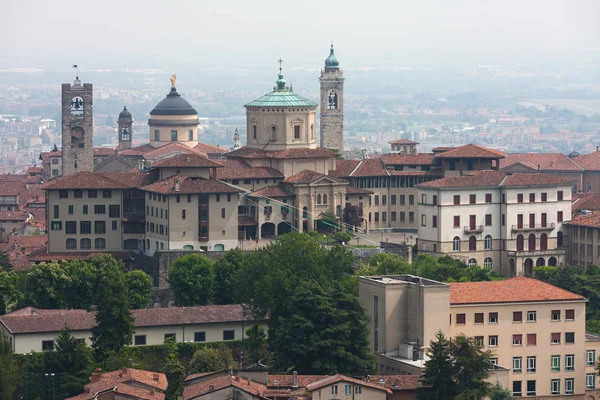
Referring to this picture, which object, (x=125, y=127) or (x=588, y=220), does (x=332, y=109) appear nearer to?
(x=125, y=127)

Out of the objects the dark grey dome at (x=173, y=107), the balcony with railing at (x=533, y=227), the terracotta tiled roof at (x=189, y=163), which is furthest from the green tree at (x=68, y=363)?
the dark grey dome at (x=173, y=107)

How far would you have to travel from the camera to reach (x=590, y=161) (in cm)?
13538

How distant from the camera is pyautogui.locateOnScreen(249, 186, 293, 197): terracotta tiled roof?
104 meters

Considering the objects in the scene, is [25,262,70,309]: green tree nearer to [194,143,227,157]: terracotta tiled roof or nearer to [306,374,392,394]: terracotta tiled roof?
[306,374,392,394]: terracotta tiled roof

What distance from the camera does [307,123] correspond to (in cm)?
11275

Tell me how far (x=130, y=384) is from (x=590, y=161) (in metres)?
73.9

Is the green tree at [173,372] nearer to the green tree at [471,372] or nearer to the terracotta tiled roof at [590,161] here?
the green tree at [471,372]

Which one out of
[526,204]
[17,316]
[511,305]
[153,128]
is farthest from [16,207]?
[511,305]

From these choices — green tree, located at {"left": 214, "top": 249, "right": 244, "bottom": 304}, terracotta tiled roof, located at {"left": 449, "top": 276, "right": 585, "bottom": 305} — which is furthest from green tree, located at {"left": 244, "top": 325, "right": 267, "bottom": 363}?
green tree, located at {"left": 214, "top": 249, "right": 244, "bottom": 304}

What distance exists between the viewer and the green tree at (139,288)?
3282 inches

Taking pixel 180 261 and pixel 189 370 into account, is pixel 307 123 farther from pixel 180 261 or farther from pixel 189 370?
pixel 189 370

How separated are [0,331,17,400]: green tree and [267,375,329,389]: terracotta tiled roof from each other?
872 centimetres

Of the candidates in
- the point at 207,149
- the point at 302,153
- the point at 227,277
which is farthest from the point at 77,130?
the point at 227,277

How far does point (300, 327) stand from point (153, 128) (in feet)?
238
